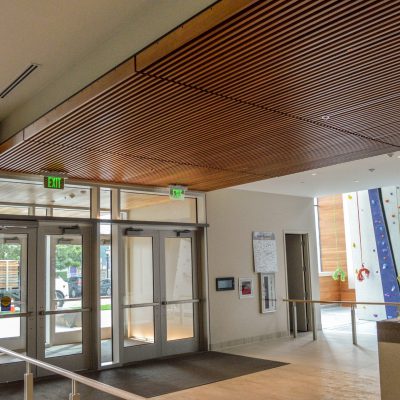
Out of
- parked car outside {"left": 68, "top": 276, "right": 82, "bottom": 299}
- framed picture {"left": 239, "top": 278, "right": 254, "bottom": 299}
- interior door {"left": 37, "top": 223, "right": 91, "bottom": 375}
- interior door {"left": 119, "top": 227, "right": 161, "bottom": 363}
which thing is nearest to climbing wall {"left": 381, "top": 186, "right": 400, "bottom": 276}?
framed picture {"left": 239, "top": 278, "right": 254, "bottom": 299}

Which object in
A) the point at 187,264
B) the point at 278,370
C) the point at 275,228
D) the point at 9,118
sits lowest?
the point at 278,370

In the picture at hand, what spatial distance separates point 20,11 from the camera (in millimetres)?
3604

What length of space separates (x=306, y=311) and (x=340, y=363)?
3563mm

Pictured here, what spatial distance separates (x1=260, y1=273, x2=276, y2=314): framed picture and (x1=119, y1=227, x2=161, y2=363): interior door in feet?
8.11

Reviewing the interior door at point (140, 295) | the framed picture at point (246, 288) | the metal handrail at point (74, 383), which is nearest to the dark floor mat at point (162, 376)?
the interior door at point (140, 295)

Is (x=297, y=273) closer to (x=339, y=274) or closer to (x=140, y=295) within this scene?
(x=140, y=295)

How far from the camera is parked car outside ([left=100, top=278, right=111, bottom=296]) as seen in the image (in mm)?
7994

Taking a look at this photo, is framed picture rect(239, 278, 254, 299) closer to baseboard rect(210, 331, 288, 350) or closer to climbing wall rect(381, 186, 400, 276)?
baseboard rect(210, 331, 288, 350)

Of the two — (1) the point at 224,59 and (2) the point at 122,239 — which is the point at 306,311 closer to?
(2) the point at 122,239

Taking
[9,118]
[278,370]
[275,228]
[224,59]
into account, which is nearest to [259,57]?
[224,59]

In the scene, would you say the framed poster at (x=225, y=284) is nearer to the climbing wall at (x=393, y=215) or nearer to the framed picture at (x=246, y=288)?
the framed picture at (x=246, y=288)

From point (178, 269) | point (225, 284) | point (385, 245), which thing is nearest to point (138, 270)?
point (178, 269)

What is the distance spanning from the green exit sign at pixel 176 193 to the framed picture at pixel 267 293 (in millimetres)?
2728

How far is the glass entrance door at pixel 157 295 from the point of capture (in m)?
8.19
